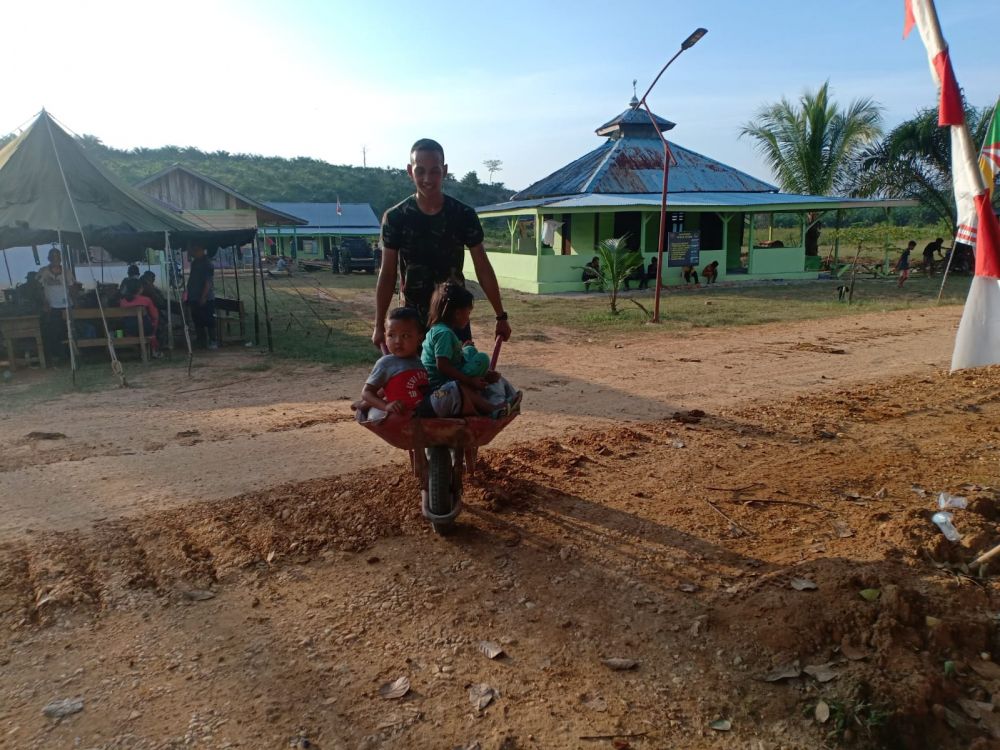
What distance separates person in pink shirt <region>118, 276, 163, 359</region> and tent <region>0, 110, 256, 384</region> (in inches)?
26.8

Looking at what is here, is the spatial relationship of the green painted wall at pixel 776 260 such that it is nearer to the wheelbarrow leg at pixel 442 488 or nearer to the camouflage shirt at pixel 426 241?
the camouflage shirt at pixel 426 241

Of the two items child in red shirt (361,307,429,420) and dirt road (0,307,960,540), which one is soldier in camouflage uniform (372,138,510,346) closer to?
child in red shirt (361,307,429,420)

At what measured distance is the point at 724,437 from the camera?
18.4 ft

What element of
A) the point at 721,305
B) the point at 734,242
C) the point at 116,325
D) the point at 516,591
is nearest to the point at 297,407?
the point at 516,591

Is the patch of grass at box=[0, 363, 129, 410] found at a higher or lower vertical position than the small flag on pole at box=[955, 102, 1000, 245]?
lower

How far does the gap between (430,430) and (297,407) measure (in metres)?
3.81

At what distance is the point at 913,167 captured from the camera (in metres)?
24.8

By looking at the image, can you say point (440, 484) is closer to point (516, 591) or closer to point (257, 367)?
point (516, 591)

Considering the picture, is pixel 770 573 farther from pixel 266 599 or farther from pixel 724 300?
pixel 724 300

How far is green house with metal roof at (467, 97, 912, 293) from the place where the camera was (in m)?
20.4

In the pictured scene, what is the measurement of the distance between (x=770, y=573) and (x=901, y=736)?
103 cm

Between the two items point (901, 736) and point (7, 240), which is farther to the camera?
point (7, 240)

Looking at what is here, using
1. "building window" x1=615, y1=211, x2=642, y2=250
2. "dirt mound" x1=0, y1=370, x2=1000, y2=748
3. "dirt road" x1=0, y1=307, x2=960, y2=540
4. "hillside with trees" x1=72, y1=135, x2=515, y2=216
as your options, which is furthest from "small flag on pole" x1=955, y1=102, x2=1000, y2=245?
"hillside with trees" x1=72, y1=135, x2=515, y2=216

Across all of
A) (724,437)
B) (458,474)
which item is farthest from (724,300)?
(458,474)
